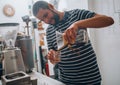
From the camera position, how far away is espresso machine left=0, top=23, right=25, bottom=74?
1.21 meters

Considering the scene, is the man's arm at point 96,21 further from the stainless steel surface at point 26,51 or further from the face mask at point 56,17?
the stainless steel surface at point 26,51

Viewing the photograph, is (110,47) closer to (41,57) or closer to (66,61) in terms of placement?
(66,61)

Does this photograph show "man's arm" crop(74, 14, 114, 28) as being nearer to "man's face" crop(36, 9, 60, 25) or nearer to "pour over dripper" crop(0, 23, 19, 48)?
"man's face" crop(36, 9, 60, 25)

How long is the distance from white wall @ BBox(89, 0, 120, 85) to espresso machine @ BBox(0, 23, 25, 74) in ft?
3.51

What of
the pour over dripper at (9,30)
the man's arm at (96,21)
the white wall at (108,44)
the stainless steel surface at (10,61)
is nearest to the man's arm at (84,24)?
the man's arm at (96,21)

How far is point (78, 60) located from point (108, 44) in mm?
840

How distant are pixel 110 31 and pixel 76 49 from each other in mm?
842

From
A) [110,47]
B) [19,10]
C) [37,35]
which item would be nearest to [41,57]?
[37,35]

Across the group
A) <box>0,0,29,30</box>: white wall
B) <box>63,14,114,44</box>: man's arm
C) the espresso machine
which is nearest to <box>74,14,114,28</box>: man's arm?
<box>63,14,114,44</box>: man's arm

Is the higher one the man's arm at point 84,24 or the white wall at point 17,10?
the white wall at point 17,10

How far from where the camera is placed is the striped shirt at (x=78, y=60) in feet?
4.15

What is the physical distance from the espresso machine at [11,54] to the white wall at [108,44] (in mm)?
1070

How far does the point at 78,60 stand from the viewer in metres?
1.29

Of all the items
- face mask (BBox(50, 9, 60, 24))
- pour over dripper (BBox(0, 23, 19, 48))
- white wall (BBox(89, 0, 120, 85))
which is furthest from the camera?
white wall (BBox(89, 0, 120, 85))
